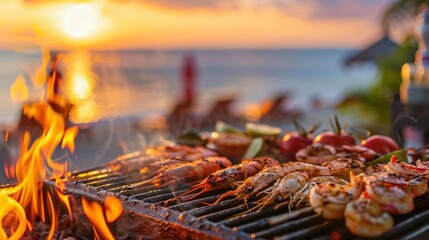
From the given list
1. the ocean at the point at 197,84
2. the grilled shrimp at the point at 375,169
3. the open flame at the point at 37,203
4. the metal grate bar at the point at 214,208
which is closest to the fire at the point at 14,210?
the open flame at the point at 37,203

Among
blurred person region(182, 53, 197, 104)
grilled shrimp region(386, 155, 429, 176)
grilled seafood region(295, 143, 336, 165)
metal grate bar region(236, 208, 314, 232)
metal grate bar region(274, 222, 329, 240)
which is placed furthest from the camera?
blurred person region(182, 53, 197, 104)

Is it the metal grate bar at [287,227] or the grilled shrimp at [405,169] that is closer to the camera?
the metal grate bar at [287,227]

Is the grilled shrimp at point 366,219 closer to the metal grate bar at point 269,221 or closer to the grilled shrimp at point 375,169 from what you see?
the metal grate bar at point 269,221

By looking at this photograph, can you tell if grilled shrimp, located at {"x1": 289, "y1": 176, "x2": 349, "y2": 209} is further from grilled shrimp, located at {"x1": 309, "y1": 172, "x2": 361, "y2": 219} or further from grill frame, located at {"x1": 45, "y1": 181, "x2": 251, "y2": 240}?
grill frame, located at {"x1": 45, "y1": 181, "x2": 251, "y2": 240}

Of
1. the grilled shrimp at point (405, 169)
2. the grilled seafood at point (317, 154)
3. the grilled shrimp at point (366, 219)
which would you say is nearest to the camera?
the grilled shrimp at point (366, 219)

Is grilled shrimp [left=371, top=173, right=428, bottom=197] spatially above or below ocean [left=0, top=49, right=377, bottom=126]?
above

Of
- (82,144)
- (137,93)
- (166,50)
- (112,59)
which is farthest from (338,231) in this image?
(166,50)

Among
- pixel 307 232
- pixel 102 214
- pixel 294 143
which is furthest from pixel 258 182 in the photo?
pixel 294 143

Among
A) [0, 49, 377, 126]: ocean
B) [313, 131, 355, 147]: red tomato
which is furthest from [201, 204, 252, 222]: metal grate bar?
[0, 49, 377, 126]: ocean
